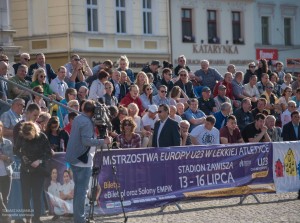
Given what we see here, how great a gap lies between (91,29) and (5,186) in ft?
92.9

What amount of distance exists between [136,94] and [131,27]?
24.7m

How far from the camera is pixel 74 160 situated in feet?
57.7

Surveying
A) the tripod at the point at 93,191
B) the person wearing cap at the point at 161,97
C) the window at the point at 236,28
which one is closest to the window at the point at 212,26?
the window at the point at 236,28

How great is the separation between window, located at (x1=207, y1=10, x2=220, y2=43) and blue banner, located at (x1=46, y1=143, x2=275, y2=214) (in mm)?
30672

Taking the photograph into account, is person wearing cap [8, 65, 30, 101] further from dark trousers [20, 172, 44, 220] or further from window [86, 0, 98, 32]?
window [86, 0, 98, 32]

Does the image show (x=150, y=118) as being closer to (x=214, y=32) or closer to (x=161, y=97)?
(x=161, y=97)

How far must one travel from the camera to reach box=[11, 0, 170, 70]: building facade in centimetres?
4447

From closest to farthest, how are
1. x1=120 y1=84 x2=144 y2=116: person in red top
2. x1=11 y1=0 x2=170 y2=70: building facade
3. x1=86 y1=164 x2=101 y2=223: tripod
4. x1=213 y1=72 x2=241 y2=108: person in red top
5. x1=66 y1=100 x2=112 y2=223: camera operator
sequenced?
x1=66 y1=100 x2=112 y2=223: camera operator < x1=86 y1=164 x2=101 y2=223: tripod < x1=120 y1=84 x2=144 y2=116: person in red top < x1=213 y1=72 x2=241 y2=108: person in red top < x1=11 y1=0 x2=170 y2=70: building facade

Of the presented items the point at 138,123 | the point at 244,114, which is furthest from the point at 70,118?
the point at 244,114

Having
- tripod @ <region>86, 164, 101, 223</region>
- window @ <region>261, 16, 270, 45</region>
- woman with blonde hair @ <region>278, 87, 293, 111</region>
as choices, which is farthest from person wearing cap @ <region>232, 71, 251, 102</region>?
window @ <region>261, 16, 270, 45</region>

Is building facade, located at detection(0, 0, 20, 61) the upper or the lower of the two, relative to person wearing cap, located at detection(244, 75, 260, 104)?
upper

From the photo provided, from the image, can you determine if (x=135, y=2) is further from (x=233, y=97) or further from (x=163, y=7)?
(x=233, y=97)

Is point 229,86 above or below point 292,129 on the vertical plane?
above

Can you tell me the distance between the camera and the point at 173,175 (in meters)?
20.3
